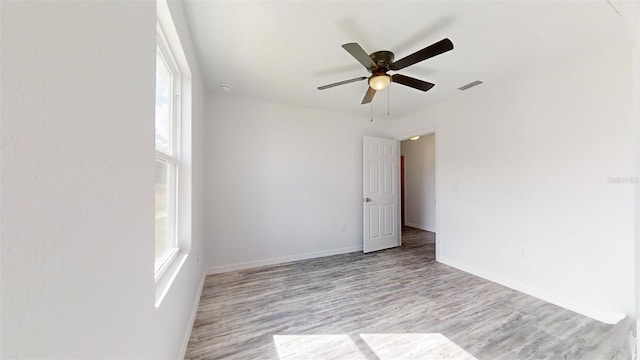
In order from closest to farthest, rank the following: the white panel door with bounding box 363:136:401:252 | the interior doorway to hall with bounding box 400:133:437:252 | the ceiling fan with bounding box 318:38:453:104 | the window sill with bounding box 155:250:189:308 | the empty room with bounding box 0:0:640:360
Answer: the empty room with bounding box 0:0:640:360 < the window sill with bounding box 155:250:189:308 < the ceiling fan with bounding box 318:38:453:104 < the white panel door with bounding box 363:136:401:252 < the interior doorway to hall with bounding box 400:133:437:252

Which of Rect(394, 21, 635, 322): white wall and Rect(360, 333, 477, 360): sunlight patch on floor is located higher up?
Rect(394, 21, 635, 322): white wall

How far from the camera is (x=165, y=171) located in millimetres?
1718

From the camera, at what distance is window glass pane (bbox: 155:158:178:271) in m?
1.55

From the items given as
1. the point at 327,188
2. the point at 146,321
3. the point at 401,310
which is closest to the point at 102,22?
the point at 146,321

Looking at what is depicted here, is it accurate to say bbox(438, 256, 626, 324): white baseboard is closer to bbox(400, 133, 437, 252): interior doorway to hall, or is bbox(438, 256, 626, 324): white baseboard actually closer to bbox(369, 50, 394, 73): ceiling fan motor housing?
bbox(400, 133, 437, 252): interior doorway to hall

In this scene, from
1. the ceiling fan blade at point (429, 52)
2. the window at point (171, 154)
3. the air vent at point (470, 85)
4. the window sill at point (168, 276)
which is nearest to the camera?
the window sill at point (168, 276)

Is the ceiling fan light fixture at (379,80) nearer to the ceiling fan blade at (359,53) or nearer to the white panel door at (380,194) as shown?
the ceiling fan blade at (359,53)

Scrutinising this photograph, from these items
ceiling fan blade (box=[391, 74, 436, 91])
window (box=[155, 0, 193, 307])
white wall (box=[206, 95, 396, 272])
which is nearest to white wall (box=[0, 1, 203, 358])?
window (box=[155, 0, 193, 307])

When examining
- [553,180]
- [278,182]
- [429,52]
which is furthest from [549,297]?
[278,182]

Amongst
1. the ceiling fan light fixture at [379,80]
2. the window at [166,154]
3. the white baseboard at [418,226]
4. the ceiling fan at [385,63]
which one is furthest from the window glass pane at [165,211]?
the white baseboard at [418,226]

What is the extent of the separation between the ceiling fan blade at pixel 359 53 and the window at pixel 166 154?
1.19 meters

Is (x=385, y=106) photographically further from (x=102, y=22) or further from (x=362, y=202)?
(x=102, y=22)

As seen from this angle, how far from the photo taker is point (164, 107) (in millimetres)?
1723

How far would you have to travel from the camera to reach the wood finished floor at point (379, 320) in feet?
5.68
